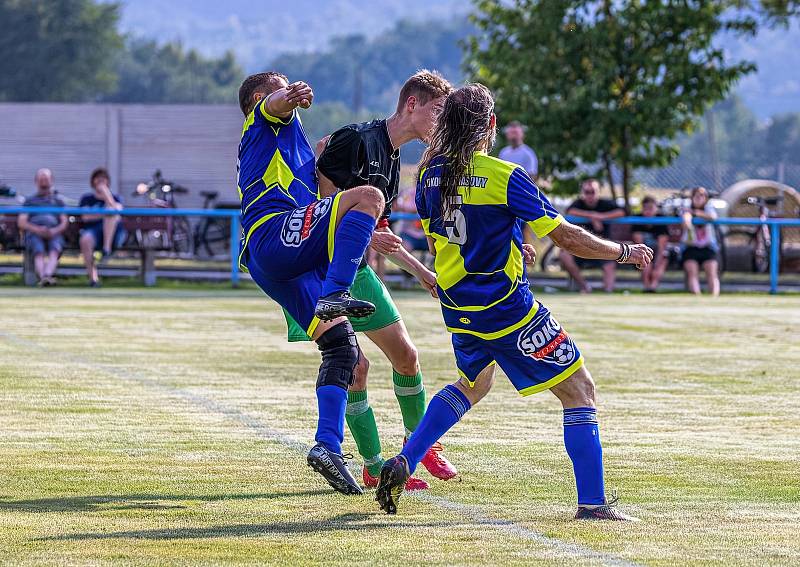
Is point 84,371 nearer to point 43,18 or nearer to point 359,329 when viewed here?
point 359,329

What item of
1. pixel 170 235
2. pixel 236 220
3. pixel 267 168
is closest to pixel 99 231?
pixel 170 235

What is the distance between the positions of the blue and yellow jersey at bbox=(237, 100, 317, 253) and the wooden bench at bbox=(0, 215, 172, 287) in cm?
1586

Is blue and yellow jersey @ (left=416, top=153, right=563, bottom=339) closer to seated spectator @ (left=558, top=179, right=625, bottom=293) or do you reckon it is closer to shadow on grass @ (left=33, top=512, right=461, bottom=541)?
shadow on grass @ (left=33, top=512, right=461, bottom=541)

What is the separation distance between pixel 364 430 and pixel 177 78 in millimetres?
164396

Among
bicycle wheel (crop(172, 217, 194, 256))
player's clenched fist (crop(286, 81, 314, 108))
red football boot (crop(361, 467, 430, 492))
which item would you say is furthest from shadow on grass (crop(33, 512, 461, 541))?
bicycle wheel (crop(172, 217, 194, 256))

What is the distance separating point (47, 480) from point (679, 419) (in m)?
4.11

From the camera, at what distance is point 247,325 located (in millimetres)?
16344

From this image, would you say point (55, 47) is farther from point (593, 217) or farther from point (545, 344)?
point (545, 344)

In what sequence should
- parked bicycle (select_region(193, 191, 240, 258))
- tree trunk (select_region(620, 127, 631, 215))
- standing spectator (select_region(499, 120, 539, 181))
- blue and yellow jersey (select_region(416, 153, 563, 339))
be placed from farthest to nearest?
1. tree trunk (select_region(620, 127, 631, 215))
2. parked bicycle (select_region(193, 191, 240, 258))
3. standing spectator (select_region(499, 120, 539, 181))
4. blue and yellow jersey (select_region(416, 153, 563, 339))

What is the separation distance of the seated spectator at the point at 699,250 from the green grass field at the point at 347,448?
23.9 feet

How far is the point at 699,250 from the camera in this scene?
22.6m

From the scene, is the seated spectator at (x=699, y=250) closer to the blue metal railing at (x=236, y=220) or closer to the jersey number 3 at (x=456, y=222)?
the blue metal railing at (x=236, y=220)

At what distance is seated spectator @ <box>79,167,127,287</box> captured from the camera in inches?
876

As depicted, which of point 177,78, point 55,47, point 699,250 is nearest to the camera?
point 699,250
